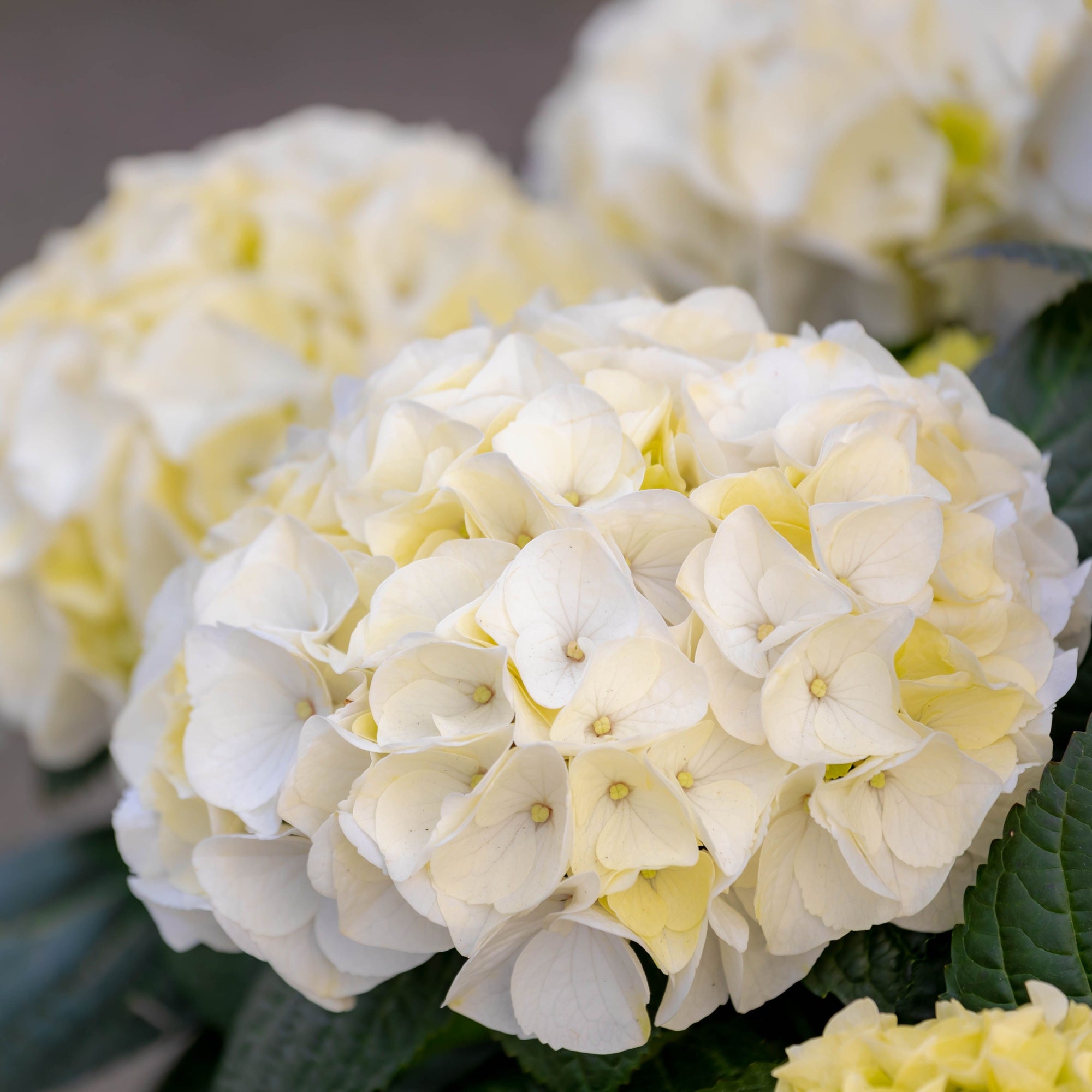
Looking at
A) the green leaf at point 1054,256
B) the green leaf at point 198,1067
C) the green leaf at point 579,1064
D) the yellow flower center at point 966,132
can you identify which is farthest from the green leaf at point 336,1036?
the yellow flower center at point 966,132

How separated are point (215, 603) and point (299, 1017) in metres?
0.13

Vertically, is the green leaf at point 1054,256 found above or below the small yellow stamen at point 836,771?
above

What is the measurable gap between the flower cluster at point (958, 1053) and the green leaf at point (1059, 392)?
5.9 inches

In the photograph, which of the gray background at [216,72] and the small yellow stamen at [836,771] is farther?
the gray background at [216,72]

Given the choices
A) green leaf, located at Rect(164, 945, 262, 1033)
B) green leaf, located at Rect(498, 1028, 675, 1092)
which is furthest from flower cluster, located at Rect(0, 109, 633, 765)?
green leaf, located at Rect(498, 1028, 675, 1092)

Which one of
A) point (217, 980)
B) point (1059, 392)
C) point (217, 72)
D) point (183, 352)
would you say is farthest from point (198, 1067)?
point (217, 72)

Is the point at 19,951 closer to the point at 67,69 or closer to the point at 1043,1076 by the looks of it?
the point at 1043,1076

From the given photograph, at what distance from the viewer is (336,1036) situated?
1.00 feet

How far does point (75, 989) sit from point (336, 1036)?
20 cm

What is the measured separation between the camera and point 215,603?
0.26m

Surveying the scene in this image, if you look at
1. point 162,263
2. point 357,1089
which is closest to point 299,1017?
point 357,1089

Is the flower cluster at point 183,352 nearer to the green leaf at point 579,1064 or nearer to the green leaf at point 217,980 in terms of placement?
the green leaf at point 217,980

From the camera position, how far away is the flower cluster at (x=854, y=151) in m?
0.43

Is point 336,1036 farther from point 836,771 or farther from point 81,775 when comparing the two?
point 81,775
